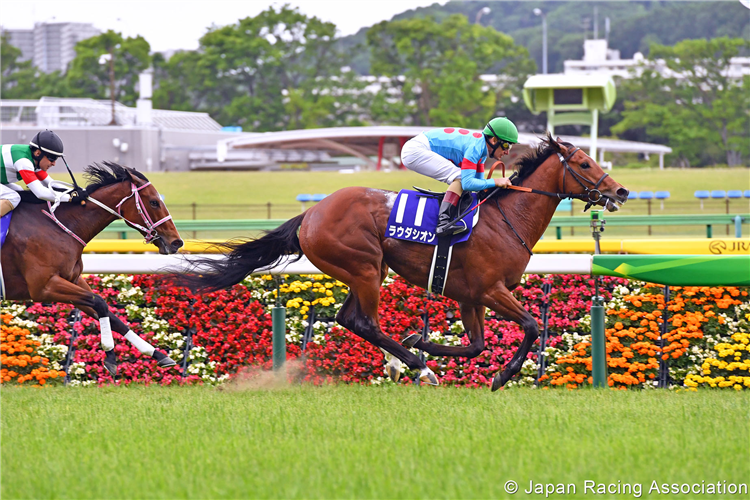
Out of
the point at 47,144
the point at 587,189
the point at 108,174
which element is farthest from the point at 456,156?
the point at 47,144

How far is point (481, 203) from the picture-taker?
534 cm

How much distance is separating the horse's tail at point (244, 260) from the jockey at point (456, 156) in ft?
2.91

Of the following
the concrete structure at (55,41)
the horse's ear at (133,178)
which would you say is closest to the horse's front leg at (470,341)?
the horse's ear at (133,178)

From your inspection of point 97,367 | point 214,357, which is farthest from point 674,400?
point 97,367

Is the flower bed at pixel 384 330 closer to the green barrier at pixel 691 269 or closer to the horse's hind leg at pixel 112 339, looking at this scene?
the green barrier at pixel 691 269

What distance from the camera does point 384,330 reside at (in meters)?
5.89

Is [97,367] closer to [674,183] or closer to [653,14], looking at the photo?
[674,183]

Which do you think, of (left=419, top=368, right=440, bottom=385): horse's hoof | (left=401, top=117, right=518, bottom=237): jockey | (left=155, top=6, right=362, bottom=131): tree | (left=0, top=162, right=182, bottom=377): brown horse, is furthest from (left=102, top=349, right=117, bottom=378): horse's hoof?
(left=155, top=6, right=362, bottom=131): tree

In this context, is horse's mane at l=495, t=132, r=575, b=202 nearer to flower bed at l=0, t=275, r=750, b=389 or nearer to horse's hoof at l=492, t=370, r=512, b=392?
flower bed at l=0, t=275, r=750, b=389

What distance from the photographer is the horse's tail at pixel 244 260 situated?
554 cm

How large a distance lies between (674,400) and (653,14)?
382 feet

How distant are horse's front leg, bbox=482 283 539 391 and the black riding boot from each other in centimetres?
42

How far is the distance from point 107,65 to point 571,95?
1786 inches

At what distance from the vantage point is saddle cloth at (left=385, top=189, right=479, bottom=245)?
5.16 m
